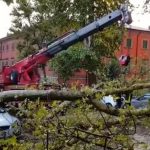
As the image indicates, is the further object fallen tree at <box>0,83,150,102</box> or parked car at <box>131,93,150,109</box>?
parked car at <box>131,93,150,109</box>

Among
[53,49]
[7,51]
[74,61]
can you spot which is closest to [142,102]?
[53,49]

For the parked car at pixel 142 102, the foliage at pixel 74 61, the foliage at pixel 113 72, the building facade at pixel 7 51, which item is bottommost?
the parked car at pixel 142 102

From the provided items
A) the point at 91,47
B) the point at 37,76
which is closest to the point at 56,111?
the point at 37,76

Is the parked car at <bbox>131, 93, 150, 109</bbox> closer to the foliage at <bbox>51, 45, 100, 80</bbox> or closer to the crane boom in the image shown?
the crane boom

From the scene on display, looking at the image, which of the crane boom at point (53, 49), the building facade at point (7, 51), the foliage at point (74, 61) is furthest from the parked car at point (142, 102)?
the building facade at point (7, 51)

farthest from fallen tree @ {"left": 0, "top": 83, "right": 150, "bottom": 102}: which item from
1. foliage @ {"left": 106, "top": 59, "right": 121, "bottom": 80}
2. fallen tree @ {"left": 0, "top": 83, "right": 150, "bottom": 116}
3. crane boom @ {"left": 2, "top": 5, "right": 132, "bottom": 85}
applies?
crane boom @ {"left": 2, "top": 5, "right": 132, "bottom": 85}

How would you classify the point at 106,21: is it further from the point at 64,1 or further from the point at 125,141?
the point at 125,141

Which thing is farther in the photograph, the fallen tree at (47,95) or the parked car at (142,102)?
the parked car at (142,102)

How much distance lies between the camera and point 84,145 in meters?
A: 4.04

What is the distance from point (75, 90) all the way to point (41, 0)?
24.0 meters

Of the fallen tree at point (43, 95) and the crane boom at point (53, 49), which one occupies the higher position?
the crane boom at point (53, 49)

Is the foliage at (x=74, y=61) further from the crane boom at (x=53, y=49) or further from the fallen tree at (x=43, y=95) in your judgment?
the fallen tree at (x=43, y=95)

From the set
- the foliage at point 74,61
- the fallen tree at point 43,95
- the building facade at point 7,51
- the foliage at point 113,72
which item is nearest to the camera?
the fallen tree at point 43,95

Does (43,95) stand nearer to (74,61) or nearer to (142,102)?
(142,102)
